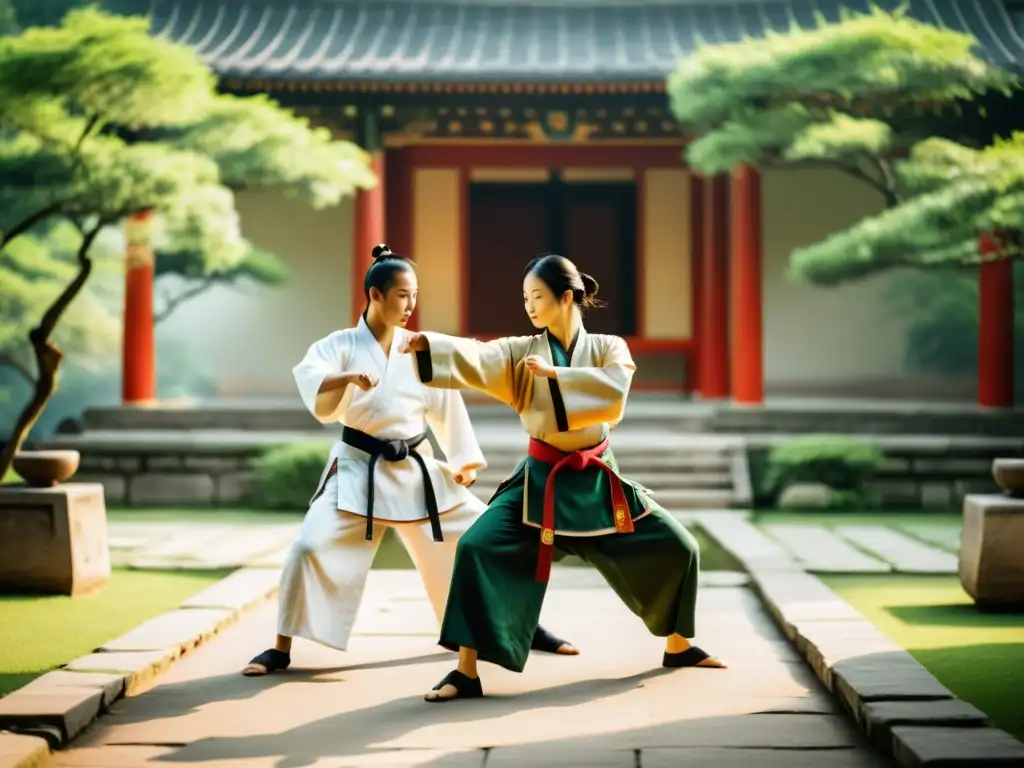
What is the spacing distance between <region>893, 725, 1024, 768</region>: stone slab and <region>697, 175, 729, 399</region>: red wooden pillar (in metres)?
11.6

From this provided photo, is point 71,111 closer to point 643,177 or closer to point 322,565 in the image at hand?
point 643,177

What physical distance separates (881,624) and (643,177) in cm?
1041

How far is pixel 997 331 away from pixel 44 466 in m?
9.74

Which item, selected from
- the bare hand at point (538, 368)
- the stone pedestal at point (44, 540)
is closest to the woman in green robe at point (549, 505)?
the bare hand at point (538, 368)

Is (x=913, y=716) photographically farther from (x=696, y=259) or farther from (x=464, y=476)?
(x=696, y=259)

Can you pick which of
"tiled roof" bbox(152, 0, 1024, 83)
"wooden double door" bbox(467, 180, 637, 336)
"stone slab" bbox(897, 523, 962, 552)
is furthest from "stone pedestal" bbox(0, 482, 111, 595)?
"wooden double door" bbox(467, 180, 637, 336)

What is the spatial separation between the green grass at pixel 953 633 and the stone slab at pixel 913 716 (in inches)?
7.6

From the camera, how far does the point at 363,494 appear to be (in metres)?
4.84

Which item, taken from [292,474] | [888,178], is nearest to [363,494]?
[292,474]

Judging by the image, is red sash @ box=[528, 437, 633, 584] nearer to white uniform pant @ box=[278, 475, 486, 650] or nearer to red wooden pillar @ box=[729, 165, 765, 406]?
white uniform pant @ box=[278, 475, 486, 650]

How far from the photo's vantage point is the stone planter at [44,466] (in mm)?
6637

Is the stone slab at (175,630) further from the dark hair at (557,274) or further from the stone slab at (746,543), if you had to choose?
the stone slab at (746,543)

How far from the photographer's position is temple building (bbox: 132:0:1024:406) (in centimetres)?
1463

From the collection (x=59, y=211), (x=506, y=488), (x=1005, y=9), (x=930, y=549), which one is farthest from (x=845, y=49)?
(x=506, y=488)
